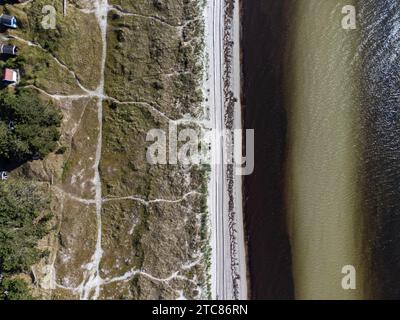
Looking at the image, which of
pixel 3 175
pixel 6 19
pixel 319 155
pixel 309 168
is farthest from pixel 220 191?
pixel 6 19

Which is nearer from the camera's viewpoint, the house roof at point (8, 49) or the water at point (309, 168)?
the house roof at point (8, 49)

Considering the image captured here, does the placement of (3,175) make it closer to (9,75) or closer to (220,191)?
(9,75)

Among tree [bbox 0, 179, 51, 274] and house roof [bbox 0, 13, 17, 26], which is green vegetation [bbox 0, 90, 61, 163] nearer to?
tree [bbox 0, 179, 51, 274]

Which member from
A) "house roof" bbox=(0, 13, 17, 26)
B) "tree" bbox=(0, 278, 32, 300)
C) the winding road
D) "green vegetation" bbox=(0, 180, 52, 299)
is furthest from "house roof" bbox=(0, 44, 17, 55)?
"tree" bbox=(0, 278, 32, 300)

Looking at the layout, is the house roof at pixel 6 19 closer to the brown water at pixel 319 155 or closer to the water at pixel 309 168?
the water at pixel 309 168

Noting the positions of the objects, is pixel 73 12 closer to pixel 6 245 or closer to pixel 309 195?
pixel 6 245

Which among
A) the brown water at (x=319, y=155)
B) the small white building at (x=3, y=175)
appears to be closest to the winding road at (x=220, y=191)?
the brown water at (x=319, y=155)
